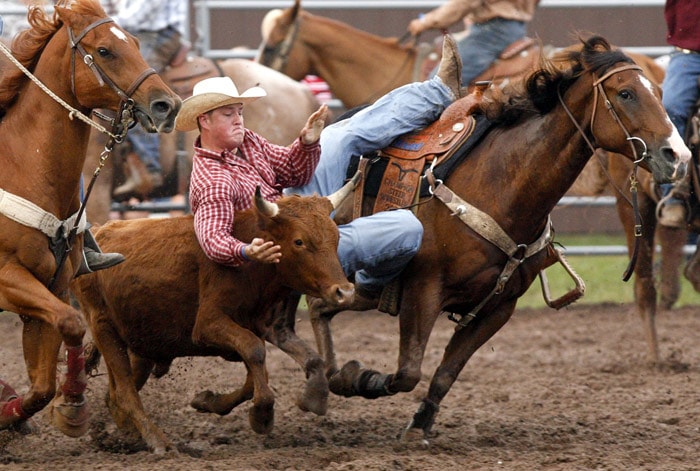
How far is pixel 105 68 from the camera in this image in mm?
4543

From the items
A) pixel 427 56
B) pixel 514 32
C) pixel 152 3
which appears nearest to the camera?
pixel 152 3

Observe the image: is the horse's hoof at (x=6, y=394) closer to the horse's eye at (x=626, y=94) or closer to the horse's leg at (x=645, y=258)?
the horse's eye at (x=626, y=94)

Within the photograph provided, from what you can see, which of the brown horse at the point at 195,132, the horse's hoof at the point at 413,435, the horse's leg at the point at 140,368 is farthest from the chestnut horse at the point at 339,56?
the horse's leg at the point at 140,368

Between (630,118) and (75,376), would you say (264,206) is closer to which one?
(75,376)

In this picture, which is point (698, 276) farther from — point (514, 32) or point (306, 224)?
point (306, 224)

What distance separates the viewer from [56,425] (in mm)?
4949

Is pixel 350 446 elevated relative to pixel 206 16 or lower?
lower

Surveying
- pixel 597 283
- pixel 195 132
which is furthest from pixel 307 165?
pixel 597 283

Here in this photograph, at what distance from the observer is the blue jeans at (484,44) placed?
9156mm

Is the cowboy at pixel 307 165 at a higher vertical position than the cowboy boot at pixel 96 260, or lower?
higher

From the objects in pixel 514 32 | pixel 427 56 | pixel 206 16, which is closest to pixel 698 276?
pixel 514 32

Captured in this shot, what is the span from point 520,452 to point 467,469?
0.54m

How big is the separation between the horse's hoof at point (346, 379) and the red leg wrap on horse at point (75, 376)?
1.10m

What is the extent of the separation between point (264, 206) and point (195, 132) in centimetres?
450
